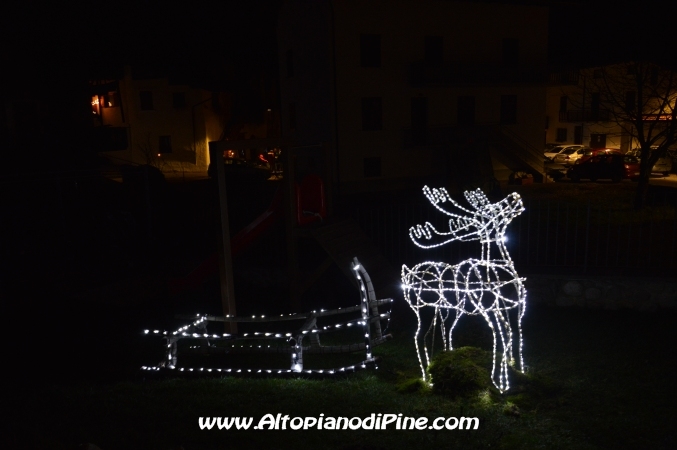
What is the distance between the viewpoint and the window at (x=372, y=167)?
93.9 feet

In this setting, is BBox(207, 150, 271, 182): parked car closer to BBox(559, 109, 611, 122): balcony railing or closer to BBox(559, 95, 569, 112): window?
BBox(559, 109, 611, 122): balcony railing

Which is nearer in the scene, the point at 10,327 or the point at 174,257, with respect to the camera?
the point at 10,327

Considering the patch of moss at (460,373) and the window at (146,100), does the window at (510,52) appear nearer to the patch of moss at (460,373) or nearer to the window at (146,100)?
the window at (146,100)

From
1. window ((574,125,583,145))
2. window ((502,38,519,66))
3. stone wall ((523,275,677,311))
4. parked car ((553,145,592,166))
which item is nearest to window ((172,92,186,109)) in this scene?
window ((502,38,519,66))

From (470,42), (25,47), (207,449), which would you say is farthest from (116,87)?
(207,449)

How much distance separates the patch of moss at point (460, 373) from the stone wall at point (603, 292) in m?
3.08

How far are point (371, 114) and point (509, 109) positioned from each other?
8.05 metres

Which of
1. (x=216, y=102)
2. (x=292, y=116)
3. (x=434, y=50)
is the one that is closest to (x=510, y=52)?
(x=434, y=50)

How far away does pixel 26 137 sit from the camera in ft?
83.7

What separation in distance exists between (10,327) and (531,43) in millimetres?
28726

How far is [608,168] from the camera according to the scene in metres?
28.2

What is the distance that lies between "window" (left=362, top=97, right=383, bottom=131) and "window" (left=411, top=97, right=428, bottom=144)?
1.96 metres

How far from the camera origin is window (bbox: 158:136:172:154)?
4166 centimetres

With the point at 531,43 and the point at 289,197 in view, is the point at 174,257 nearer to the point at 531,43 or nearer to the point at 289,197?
the point at 289,197
